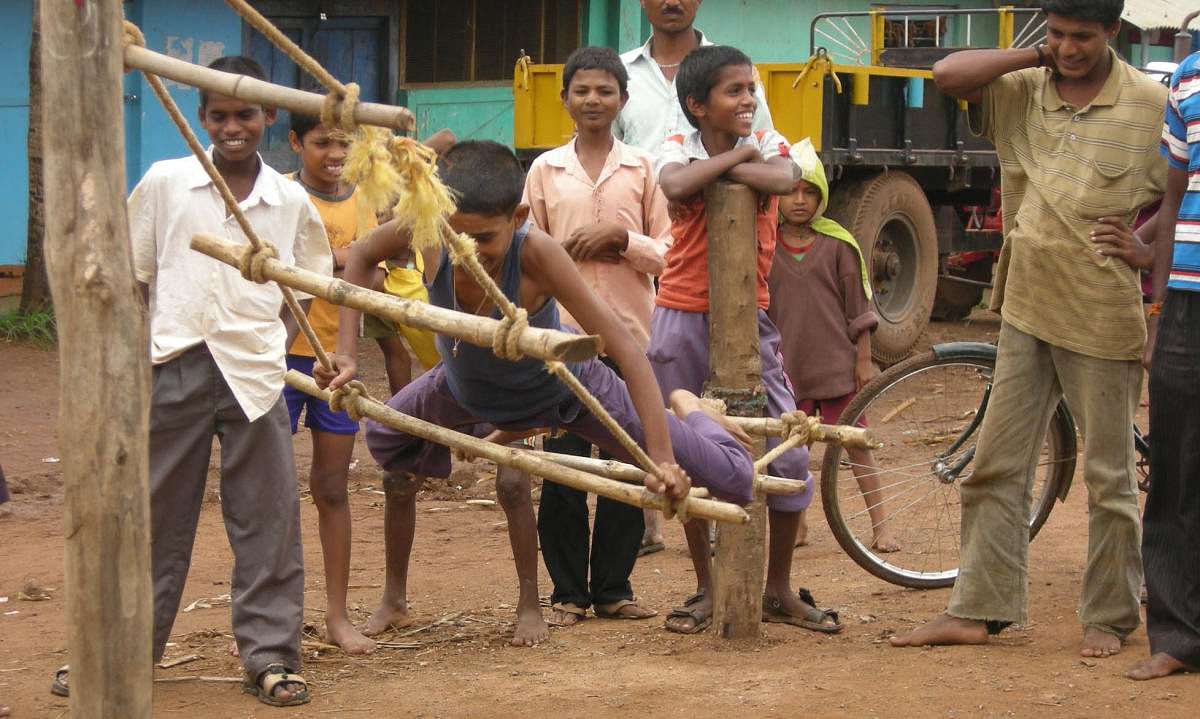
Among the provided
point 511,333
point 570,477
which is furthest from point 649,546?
point 511,333

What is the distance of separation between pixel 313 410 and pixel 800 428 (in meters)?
1.48

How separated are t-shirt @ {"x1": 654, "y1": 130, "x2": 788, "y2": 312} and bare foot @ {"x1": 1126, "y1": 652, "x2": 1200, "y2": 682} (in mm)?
1531

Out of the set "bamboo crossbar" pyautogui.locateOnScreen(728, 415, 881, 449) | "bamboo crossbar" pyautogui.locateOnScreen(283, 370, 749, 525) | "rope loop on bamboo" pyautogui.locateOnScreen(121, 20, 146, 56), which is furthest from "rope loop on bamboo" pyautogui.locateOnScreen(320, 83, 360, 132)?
"bamboo crossbar" pyautogui.locateOnScreen(728, 415, 881, 449)

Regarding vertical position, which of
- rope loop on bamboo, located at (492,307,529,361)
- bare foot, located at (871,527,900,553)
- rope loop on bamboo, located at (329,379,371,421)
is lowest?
bare foot, located at (871,527,900,553)

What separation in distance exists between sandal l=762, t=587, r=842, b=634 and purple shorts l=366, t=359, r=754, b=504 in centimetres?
79

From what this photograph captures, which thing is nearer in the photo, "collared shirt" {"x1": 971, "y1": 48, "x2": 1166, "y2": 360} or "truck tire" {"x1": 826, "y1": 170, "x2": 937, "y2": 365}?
"collared shirt" {"x1": 971, "y1": 48, "x2": 1166, "y2": 360}

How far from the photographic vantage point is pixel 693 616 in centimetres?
425

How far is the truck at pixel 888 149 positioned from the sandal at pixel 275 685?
538cm

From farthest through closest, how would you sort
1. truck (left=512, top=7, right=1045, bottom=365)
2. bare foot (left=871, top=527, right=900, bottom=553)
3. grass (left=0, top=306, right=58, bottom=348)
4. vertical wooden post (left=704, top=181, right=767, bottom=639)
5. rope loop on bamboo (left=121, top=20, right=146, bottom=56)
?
grass (left=0, top=306, right=58, bottom=348), truck (left=512, top=7, right=1045, bottom=365), bare foot (left=871, top=527, right=900, bottom=553), vertical wooden post (left=704, top=181, right=767, bottom=639), rope loop on bamboo (left=121, top=20, right=146, bottom=56)

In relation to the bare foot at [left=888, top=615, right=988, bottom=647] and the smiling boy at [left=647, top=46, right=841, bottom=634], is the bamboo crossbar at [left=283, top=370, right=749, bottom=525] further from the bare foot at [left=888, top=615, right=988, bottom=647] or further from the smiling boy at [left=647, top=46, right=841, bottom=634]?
the bare foot at [left=888, top=615, right=988, bottom=647]

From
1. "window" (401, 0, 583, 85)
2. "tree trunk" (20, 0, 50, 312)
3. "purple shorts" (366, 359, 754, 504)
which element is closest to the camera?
"purple shorts" (366, 359, 754, 504)

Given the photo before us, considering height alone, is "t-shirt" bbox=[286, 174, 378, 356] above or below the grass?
above

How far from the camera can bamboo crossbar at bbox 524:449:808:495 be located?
308 centimetres

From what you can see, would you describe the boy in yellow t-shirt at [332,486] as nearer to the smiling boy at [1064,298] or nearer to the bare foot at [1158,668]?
the smiling boy at [1064,298]
